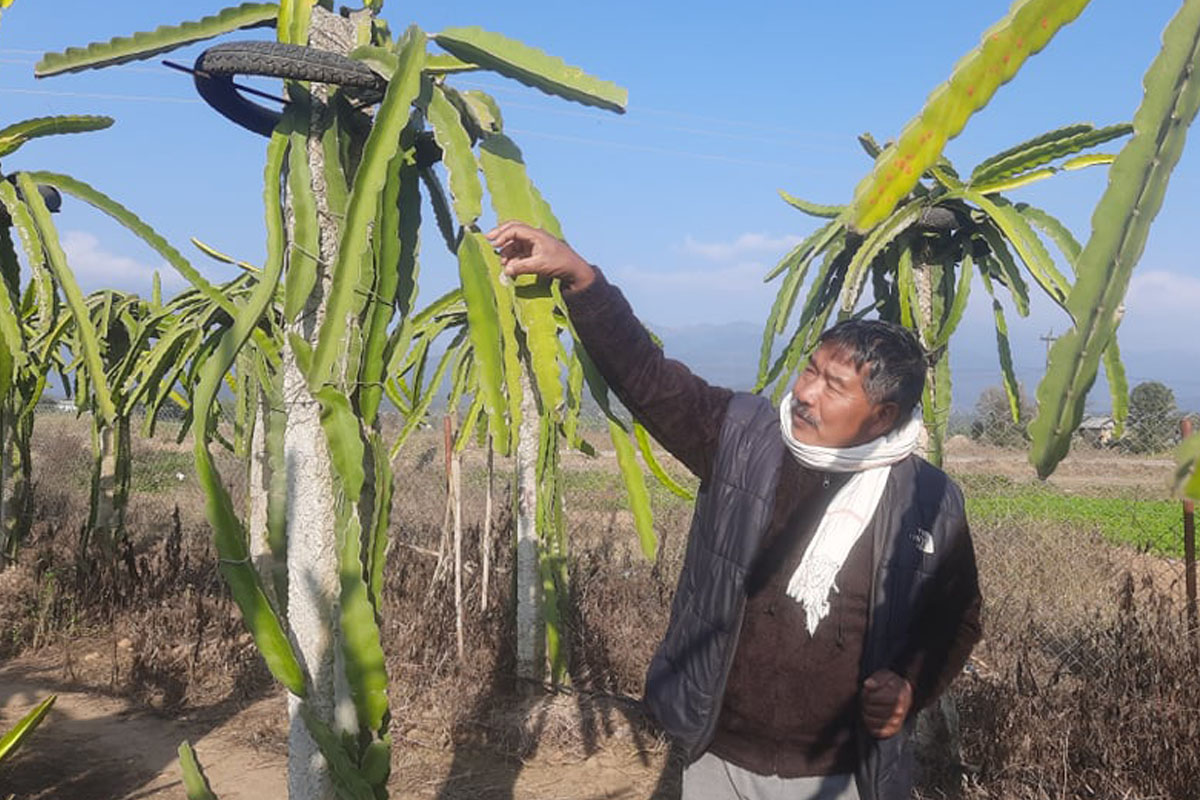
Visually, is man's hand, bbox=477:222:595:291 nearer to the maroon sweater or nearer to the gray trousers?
the maroon sweater

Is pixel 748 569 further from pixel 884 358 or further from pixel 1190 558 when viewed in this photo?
pixel 1190 558

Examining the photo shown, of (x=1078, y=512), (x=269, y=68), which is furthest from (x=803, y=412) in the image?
(x=1078, y=512)

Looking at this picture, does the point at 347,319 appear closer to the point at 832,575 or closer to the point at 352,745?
the point at 352,745

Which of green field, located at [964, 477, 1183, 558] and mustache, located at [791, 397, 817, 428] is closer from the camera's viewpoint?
mustache, located at [791, 397, 817, 428]

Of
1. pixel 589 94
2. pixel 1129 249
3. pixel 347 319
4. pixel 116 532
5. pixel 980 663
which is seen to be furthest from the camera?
pixel 116 532

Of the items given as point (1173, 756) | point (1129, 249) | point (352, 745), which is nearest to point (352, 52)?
point (352, 745)

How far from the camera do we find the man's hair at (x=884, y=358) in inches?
69.4

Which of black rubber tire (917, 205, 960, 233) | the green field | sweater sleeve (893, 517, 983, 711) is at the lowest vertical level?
the green field

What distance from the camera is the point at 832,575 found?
1765 mm

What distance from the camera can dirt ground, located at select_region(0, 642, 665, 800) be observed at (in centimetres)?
364

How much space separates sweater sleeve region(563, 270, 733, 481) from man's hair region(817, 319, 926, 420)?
274mm

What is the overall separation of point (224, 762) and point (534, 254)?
10.9ft

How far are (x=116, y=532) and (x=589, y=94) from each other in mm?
4943

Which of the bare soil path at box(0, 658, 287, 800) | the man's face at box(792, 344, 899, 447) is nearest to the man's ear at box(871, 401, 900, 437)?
the man's face at box(792, 344, 899, 447)
